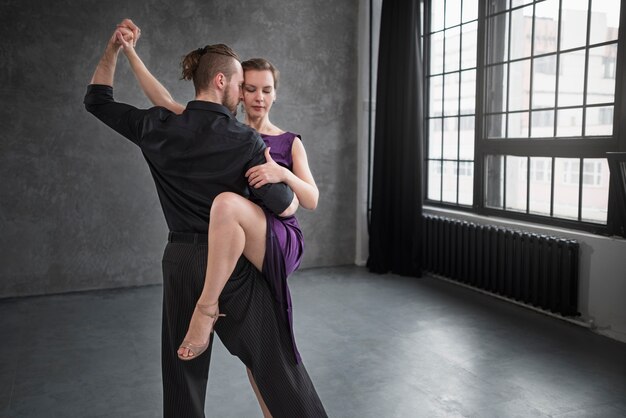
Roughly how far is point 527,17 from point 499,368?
9.51 ft

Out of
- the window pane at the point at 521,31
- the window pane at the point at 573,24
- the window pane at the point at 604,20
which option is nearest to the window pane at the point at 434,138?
the window pane at the point at 521,31

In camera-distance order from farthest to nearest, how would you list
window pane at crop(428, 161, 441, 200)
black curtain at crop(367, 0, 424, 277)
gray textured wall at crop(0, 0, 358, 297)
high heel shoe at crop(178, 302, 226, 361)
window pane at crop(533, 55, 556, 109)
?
window pane at crop(428, 161, 441, 200) < black curtain at crop(367, 0, 424, 277) < gray textured wall at crop(0, 0, 358, 297) < window pane at crop(533, 55, 556, 109) < high heel shoe at crop(178, 302, 226, 361)

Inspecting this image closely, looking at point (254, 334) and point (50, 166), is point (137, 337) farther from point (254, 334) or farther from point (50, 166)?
point (254, 334)

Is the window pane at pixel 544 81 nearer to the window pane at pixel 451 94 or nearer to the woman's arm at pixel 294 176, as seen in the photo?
the window pane at pixel 451 94

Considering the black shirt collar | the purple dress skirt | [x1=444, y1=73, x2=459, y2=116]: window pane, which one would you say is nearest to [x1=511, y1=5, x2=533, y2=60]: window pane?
[x1=444, y1=73, x2=459, y2=116]: window pane

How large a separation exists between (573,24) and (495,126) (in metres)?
1.11

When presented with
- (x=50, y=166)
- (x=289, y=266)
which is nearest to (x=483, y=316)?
(x=289, y=266)

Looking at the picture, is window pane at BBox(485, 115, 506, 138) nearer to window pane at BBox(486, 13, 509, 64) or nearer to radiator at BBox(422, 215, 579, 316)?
window pane at BBox(486, 13, 509, 64)

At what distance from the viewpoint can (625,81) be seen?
3.94 m

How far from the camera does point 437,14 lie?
5.82 meters

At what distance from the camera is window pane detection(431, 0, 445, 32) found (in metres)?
5.76

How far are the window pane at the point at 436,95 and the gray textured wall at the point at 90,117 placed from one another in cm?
114

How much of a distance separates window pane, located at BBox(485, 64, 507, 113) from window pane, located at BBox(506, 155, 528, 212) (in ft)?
1.53

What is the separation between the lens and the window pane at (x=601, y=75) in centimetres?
411
